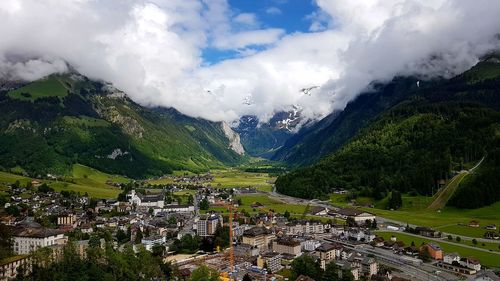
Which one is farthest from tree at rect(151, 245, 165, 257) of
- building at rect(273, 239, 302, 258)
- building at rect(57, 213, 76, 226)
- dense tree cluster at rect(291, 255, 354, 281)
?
building at rect(57, 213, 76, 226)

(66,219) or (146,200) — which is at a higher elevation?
(146,200)

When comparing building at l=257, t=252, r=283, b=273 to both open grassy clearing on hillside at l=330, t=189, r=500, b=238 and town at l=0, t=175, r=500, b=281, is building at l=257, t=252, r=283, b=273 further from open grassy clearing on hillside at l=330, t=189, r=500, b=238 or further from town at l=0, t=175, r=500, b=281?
open grassy clearing on hillside at l=330, t=189, r=500, b=238

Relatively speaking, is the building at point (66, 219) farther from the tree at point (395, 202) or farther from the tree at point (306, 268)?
the tree at point (395, 202)

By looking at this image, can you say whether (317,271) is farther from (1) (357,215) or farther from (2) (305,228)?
(1) (357,215)

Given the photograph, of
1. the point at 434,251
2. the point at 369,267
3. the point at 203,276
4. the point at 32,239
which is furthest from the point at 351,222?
the point at 32,239

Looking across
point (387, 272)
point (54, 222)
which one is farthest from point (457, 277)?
point (54, 222)
